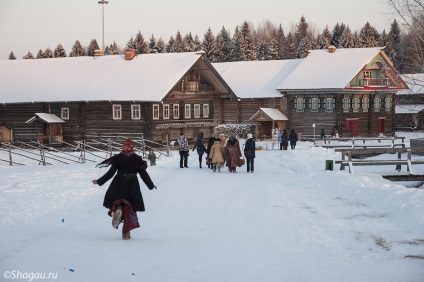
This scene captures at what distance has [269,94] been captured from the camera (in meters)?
55.4

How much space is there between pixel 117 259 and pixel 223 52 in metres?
96.3

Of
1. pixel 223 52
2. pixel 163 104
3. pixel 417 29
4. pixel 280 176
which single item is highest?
pixel 223 52

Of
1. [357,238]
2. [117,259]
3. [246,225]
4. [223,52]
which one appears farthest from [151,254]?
[223,52]

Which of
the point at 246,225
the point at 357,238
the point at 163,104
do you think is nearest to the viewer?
the point at 357,238

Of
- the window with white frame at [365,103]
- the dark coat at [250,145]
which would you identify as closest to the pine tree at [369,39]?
the window with white frame at [365,103]

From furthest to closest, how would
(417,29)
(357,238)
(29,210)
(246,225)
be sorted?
(417,29) → (29,210) → (246,225) → (357,238)

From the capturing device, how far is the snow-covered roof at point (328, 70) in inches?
2055

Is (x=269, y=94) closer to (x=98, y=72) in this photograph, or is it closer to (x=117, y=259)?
(x=98, y=72)

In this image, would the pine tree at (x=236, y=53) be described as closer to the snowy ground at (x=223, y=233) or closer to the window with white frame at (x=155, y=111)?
the window with white frame at (x=155, y=111)

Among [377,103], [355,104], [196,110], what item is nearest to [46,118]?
[196,110]

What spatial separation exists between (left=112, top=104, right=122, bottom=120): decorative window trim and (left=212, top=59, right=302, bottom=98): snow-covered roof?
1709 cm

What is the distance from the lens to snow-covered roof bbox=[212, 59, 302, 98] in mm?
56500

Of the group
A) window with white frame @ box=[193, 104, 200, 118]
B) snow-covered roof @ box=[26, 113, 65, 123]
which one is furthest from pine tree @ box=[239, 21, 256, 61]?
snow-covered roof @ box=[26, 113, 65, 123]

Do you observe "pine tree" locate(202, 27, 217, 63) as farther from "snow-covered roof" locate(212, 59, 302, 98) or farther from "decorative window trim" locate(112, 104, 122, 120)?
"decorative window trim" locate(112, 104, 122, 120)
